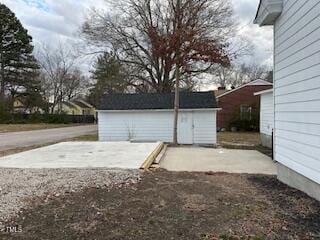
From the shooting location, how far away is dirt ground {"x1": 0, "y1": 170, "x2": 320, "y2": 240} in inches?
162

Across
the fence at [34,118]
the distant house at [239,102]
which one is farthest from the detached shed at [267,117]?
the fence at [34,118]

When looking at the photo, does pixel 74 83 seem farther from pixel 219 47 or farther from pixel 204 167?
pixel 204 167

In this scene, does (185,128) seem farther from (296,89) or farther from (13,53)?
(13,53)

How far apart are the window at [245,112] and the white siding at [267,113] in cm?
1415

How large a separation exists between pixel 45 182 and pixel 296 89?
4.67m

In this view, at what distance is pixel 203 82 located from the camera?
113 ft

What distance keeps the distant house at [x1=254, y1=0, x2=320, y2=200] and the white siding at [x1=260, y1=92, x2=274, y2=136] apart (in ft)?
31.0

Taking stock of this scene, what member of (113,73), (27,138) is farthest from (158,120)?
(113,73)

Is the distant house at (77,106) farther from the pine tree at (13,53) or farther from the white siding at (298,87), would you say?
the white siding at (298,87)

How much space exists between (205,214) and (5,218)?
248 cm

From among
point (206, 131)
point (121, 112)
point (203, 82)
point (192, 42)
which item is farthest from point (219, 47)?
point (203, 82)

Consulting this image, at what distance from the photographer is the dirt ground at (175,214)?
4.11 metres

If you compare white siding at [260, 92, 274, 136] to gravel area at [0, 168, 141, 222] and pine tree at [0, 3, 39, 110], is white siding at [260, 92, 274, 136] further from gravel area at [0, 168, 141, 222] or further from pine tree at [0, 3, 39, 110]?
pine tree at [0, 3, 39, 110]

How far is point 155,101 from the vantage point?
22359 millimetres
